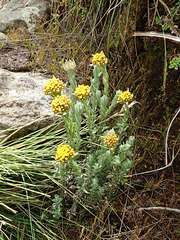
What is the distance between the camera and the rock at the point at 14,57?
7.61 ft

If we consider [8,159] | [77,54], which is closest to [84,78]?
[77,54]

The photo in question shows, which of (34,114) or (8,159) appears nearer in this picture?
(8,159)

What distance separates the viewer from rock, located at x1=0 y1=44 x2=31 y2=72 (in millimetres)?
2320

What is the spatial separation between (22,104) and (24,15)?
5.38 feet

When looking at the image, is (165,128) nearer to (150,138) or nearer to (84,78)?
(150,138)

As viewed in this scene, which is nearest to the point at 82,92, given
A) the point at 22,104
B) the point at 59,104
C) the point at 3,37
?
the point at 59,104

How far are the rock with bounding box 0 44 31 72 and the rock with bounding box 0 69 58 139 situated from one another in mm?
273

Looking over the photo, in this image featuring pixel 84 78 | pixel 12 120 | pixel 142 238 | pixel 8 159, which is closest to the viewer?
pixel 142 238

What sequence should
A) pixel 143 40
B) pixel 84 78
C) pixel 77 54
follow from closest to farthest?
pixel 143 40
pixel 84 78
pixel 77 54

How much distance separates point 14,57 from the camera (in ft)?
7.85

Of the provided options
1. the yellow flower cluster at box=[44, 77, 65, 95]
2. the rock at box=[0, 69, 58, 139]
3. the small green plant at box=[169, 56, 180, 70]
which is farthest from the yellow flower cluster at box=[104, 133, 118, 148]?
the small green plant at box=[169, 56, 180, 70]

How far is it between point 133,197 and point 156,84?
867 millimetres

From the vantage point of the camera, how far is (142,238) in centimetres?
152

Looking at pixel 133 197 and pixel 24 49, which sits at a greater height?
pixel 24 49
